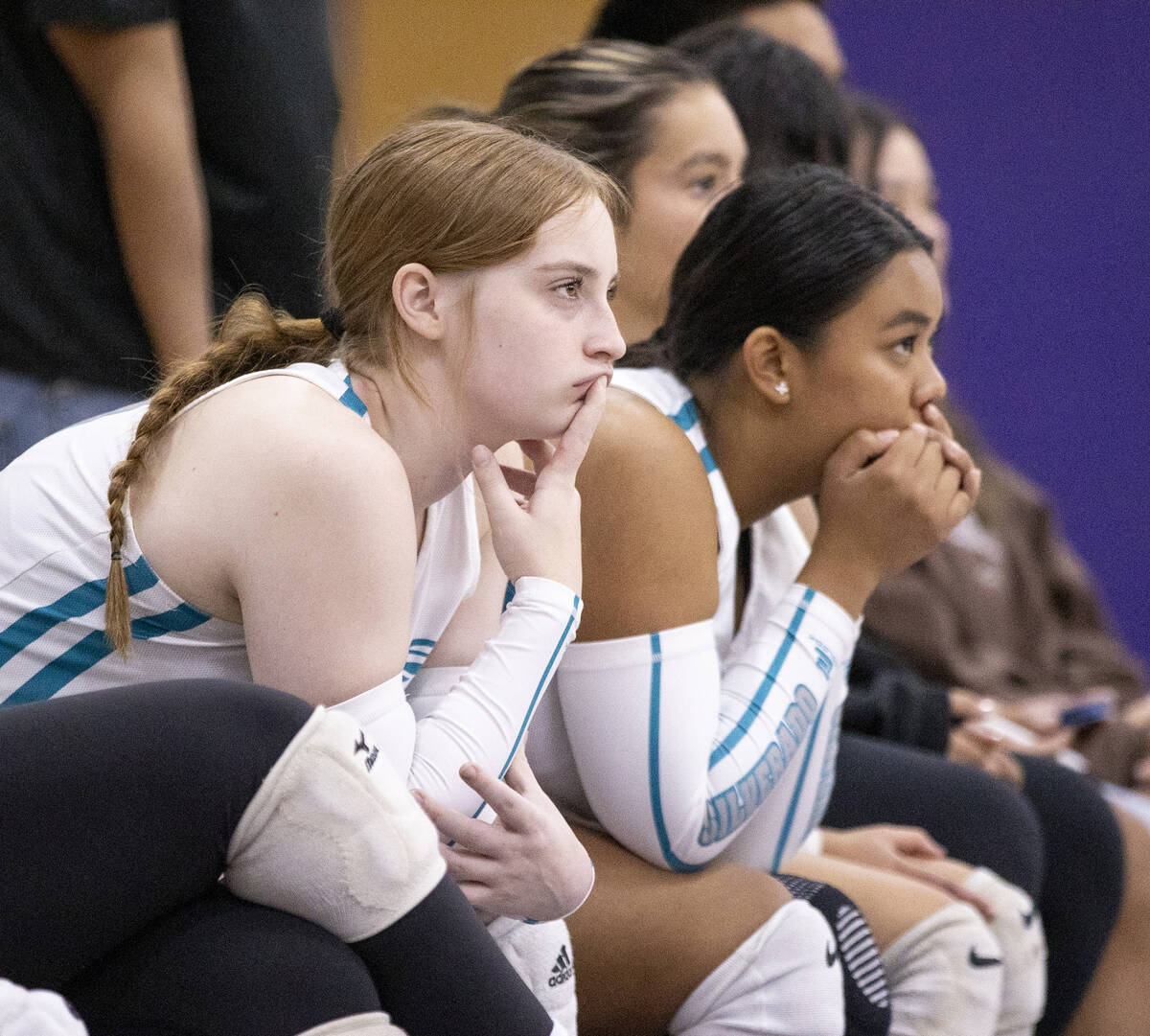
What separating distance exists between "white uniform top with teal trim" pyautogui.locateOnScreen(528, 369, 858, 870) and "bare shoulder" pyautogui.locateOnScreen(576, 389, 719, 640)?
2 centimetres

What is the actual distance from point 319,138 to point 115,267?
30 cm

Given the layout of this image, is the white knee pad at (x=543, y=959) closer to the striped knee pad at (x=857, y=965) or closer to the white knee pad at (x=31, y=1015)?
the striped knee pad at (x=857, y=965)

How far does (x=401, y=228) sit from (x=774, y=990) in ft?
2.07

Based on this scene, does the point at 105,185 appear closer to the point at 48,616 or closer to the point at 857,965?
the point at 48,616

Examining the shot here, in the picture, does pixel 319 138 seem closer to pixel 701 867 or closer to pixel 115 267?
pixel 115 267

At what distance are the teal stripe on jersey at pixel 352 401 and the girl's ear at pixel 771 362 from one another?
0.41 metres

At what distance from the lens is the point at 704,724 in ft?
3.94

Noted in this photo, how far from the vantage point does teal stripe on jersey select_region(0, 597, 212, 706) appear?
102 cm

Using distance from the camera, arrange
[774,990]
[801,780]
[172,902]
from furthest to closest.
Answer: [801,780]
[774,990]
[172,902]

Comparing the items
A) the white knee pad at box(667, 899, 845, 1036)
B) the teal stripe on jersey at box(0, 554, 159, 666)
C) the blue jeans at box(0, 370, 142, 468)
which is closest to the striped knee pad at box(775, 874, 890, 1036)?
the white knee pad at box(667, 899, 845, 1036)

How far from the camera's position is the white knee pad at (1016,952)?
1.48 m

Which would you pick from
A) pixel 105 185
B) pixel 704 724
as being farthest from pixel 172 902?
pixel 105 185

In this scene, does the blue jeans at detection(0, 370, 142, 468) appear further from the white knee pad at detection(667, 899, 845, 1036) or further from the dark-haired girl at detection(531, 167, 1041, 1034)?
the white knee pad at detection(667, 899, 845, 1036)

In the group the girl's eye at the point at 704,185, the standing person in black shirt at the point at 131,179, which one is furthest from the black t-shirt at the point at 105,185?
the girl's eye at the point at 704,185
